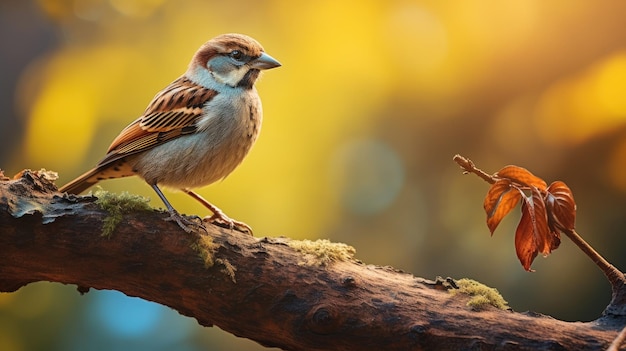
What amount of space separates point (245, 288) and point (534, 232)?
2.88 feet

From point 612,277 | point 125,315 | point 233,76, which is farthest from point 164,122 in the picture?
point 612,277

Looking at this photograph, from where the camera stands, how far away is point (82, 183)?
252cm

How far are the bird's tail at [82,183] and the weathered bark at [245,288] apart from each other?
44 centimetres

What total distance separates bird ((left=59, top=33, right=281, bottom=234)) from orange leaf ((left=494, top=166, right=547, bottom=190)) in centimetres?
94

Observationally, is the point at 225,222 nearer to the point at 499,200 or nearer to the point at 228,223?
the point at 228,223

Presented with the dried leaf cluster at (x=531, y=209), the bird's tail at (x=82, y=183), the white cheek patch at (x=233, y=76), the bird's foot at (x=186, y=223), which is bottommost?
the bird's foot at (x=186, y=223)

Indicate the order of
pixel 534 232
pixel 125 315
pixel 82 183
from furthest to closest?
1. pixel 125 315
2. pixel 82 183
3. pixel 534 232

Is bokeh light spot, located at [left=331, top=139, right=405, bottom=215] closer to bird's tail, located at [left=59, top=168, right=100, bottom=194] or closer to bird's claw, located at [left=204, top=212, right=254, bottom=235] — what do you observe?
bird's claw, located at [left=204, top=212, right=254, bottom=235]

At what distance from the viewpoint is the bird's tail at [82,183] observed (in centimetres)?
249

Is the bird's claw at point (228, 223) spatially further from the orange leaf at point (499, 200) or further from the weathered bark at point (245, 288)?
the orange leaf at point (499, 200)

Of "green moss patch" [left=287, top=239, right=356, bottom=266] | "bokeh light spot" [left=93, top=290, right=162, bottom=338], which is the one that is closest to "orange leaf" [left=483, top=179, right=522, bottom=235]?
"green moss patch" [left=287, top=239, right=356, bottom=266]

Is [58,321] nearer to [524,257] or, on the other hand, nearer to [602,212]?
[524,257]

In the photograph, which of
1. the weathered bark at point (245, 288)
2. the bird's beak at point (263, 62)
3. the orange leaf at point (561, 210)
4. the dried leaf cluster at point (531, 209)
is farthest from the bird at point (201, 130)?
the orange leaf at point (561, 210)

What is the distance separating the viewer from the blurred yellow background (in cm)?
315
